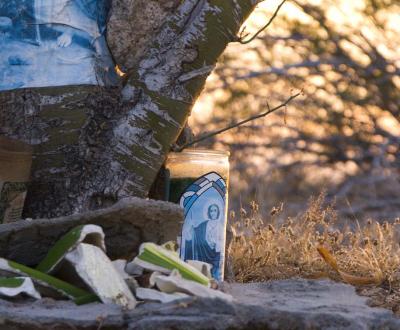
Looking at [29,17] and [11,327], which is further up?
[29,17]

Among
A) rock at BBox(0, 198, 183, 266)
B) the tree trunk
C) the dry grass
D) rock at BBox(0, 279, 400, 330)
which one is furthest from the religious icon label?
rock at BBox(0, 279, 400, 330)

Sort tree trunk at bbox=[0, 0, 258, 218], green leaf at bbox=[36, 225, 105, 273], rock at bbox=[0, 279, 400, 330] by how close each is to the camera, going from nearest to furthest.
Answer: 1. rock at bbox=[0, 279, 400, 330]
2. green leaf at bbox=[36, 225, 105, 273]
3. tree trunk at bbox=[0, 0, 258, 218]

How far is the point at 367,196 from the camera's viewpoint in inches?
352

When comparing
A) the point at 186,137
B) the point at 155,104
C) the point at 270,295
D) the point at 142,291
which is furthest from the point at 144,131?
the point at 142,291

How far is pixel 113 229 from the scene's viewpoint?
270cm

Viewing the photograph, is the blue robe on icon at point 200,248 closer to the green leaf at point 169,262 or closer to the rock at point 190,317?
the green leaf at point 169,262

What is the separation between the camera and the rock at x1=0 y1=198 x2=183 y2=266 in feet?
8.64

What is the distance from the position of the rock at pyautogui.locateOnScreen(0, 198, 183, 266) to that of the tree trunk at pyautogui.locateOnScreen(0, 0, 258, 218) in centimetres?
69

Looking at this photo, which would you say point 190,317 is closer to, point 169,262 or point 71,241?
point 169,262

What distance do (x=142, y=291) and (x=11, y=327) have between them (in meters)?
0.34

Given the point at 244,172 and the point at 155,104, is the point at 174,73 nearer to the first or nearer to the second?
the point at 155,104

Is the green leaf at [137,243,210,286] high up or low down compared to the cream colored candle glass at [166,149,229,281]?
down

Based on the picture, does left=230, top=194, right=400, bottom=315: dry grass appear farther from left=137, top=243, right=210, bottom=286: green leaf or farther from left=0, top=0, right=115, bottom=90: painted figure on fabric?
left=137, top=243, right=210, bottom=286: green leaf

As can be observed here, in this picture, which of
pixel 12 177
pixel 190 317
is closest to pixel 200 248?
pixel 12 177
